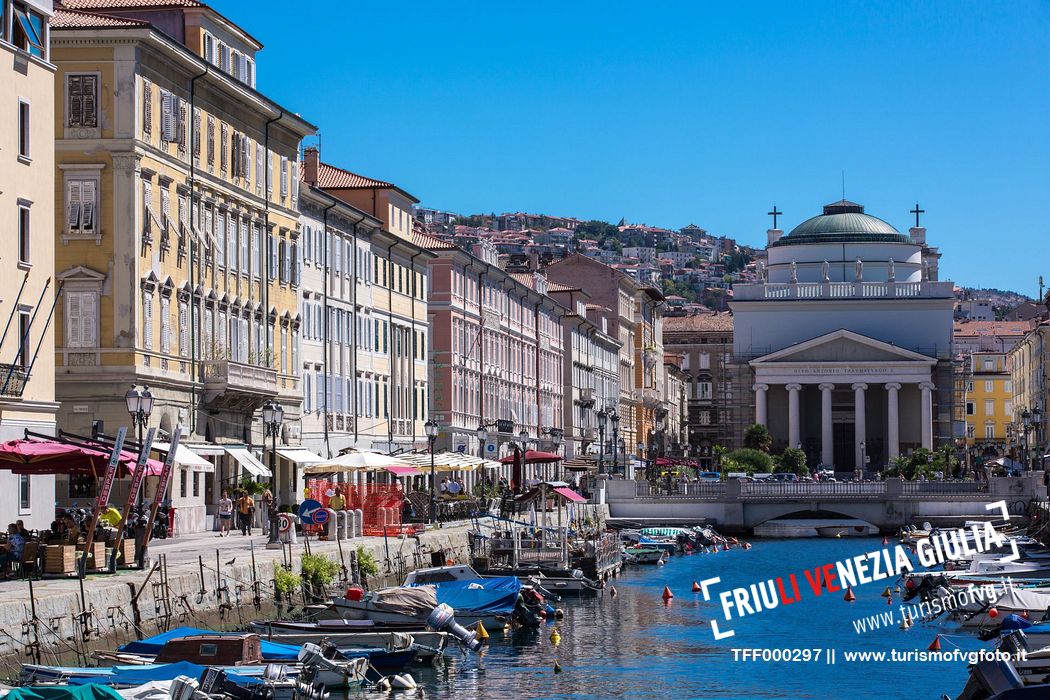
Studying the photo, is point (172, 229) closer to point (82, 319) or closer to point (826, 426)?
point (82, 319)

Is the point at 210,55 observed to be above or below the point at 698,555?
above

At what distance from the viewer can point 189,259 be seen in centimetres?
5591

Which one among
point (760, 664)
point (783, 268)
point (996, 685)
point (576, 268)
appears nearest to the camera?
point (996, 685)

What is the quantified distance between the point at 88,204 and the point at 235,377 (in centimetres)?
825

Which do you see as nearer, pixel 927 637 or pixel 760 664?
pixel 760 664

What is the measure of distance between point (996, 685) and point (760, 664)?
16.3 m

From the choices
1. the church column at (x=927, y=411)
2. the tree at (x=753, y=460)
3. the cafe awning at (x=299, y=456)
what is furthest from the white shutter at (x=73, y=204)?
the church column at (x=927, y=411)

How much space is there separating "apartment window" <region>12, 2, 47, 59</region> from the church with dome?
115840 millimetres

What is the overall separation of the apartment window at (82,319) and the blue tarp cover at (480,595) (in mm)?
12473

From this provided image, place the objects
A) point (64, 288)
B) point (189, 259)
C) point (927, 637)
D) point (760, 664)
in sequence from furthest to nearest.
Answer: point (189, 259)
point (64, 288)
point (927, 637)
point (760, 664)

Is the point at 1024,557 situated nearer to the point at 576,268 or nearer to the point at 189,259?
the point at 189,259

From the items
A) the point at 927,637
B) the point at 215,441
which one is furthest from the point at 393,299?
the point at 927,637

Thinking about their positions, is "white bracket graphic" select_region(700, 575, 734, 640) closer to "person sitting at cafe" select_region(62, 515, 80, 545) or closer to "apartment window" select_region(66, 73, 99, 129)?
"person sitting at cafe" select_region(62, 515, 80, 545)

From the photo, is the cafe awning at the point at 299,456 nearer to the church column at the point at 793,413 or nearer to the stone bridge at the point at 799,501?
the stone bridge at the point at 799,501
